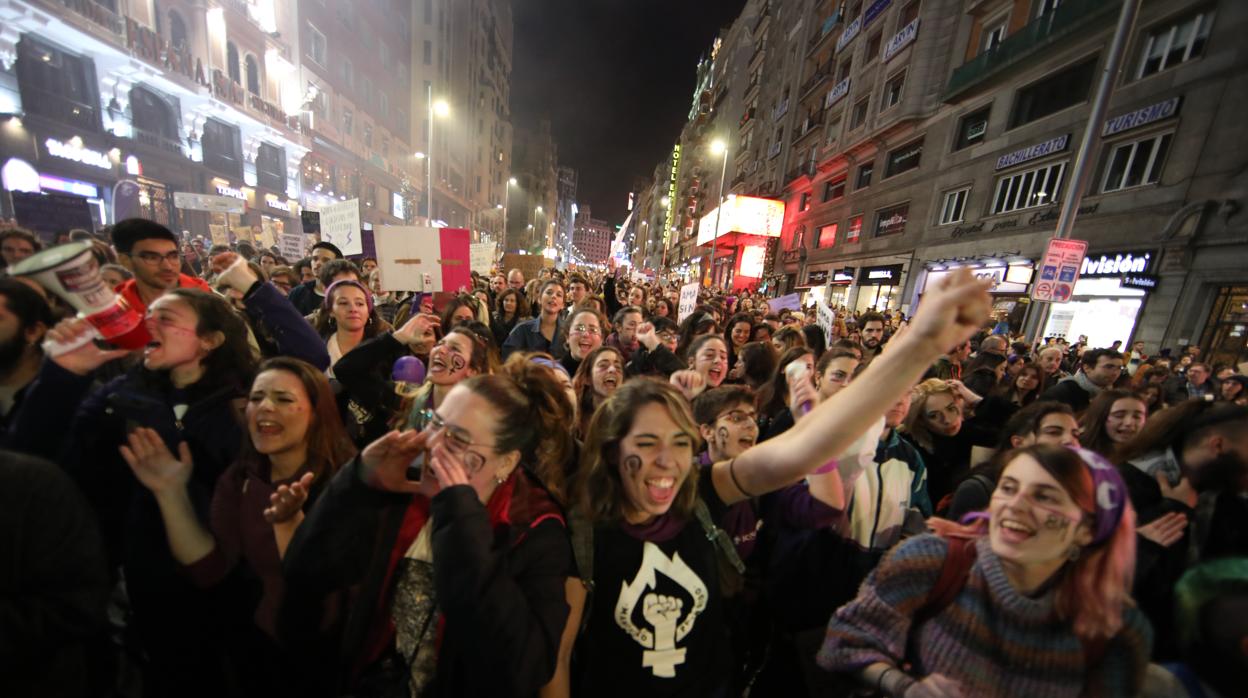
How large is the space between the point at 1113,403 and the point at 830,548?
9.38 feet

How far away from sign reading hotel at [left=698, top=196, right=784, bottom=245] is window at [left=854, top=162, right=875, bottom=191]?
25.3 ft

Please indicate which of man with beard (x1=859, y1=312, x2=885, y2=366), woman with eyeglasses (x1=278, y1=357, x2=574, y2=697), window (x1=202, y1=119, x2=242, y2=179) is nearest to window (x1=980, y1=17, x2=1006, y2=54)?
man with beard (x1=859, y1=312, x2=885, y2=366)

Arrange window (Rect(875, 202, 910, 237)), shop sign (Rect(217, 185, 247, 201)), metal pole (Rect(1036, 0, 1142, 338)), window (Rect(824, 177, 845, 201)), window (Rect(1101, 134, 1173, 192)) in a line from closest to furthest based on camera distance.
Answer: metal pole (Rect(1036, 0, 1142, 338)) < window (Rect(1101, 134, 1173, 192)) < window (Rect(875, 202, 910, 237)) < shop sign (Rect(217, 185, 247, 201)) < window (Rect(824, 177, 845, 201))

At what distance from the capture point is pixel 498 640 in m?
1.35

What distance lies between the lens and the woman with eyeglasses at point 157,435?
1864 millimetres

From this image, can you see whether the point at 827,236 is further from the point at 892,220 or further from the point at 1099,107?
the point at 1099,107

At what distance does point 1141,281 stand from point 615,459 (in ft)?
51.7

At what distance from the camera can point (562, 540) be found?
1.63 meters

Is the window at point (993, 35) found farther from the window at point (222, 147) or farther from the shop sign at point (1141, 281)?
the window at point (222, 147)

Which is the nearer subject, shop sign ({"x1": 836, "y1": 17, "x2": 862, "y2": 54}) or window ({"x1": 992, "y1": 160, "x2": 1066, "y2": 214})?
window ({"x1": 992, "y1": 160, "x2": 1066, "y2": 214})

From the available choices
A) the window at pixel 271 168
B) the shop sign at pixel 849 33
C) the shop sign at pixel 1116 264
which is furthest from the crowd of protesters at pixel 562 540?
the shop sign at pixel 849 33

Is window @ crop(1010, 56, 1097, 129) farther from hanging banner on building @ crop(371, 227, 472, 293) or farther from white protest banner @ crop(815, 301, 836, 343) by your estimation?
hanging banner on building @ crop(371, 227, 472, 293)

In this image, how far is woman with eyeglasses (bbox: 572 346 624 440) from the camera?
3.31 m

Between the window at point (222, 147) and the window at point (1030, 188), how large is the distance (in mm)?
33263
